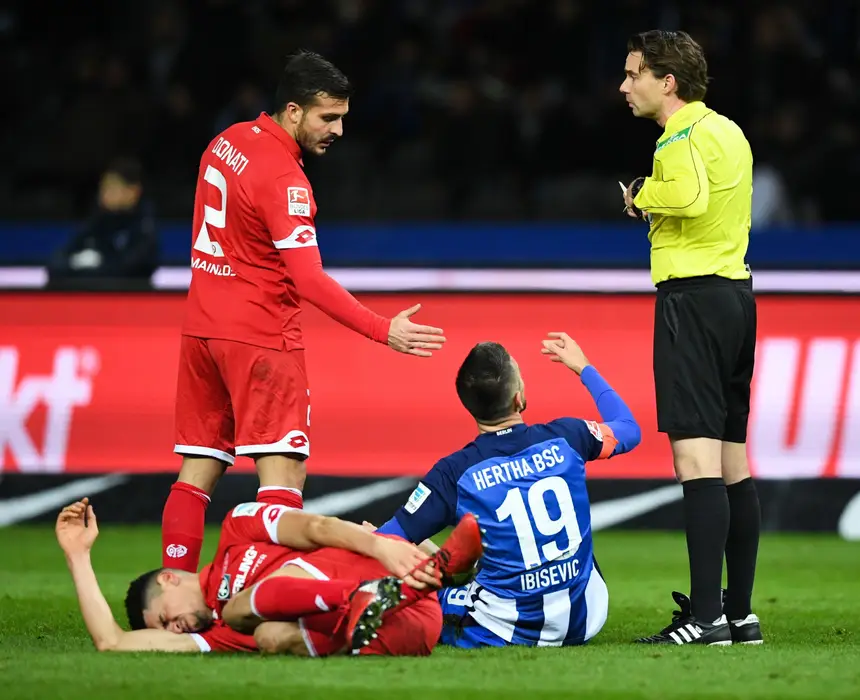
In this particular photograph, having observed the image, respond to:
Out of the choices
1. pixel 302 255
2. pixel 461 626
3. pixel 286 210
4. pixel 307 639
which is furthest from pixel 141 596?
pixel 286 210

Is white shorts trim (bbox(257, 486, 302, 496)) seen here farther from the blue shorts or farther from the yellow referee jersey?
the yellow referee jersey

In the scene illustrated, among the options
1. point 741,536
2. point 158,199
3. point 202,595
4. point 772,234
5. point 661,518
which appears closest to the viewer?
point 202,595

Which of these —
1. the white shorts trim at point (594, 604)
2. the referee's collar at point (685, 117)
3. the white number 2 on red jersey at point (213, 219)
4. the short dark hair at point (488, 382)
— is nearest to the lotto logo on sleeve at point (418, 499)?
the short dark hair at point (488, 382)

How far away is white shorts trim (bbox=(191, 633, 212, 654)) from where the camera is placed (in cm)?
523

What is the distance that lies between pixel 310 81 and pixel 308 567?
1.96m

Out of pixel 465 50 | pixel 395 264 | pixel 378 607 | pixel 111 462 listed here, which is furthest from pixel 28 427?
pixel 465 50

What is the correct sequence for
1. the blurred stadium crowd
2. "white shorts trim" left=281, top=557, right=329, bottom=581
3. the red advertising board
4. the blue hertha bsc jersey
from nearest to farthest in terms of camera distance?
1. "white shorts trim" left=281, top=557, right=329, bottom=581
2. the blue hertha bsc jersey
3. the red advertising board
4. the blurred stadium crowd

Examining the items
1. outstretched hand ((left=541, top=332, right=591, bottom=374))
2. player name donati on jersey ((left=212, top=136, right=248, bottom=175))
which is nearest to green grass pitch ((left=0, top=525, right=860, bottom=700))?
outstretched hand ((left=541, top=332, right=591, bottom=374))

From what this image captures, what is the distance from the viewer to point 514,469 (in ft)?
17.8

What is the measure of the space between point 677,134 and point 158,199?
28.3 feet

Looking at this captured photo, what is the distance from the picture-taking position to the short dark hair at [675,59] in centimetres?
565

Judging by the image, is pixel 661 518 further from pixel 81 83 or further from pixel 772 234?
pixel 81 83

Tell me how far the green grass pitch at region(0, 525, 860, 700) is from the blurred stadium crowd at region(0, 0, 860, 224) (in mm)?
6689

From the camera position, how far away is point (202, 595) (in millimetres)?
5285
